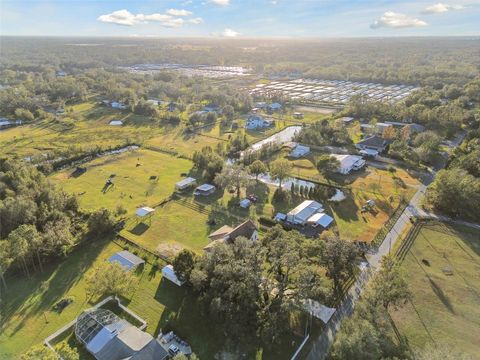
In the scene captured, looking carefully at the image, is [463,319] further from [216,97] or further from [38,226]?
[216,97]

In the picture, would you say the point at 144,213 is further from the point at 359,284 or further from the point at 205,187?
the point at 359,284

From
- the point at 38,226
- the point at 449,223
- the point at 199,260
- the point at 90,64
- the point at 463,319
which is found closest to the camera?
the point at 463,319

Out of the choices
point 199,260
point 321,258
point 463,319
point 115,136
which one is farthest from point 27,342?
point 115,136

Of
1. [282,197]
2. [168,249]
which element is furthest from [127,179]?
[282,197]

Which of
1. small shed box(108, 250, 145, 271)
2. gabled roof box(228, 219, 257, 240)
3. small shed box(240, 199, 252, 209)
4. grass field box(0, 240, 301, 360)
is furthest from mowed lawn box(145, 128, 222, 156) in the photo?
grass field box(0, 240, 301, 360)

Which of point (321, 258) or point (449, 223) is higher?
point (321, 258)

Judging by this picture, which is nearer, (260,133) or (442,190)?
(442,190)

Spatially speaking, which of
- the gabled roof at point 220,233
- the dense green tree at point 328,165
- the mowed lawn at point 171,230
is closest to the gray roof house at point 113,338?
the mowed lawn at point 171,230
